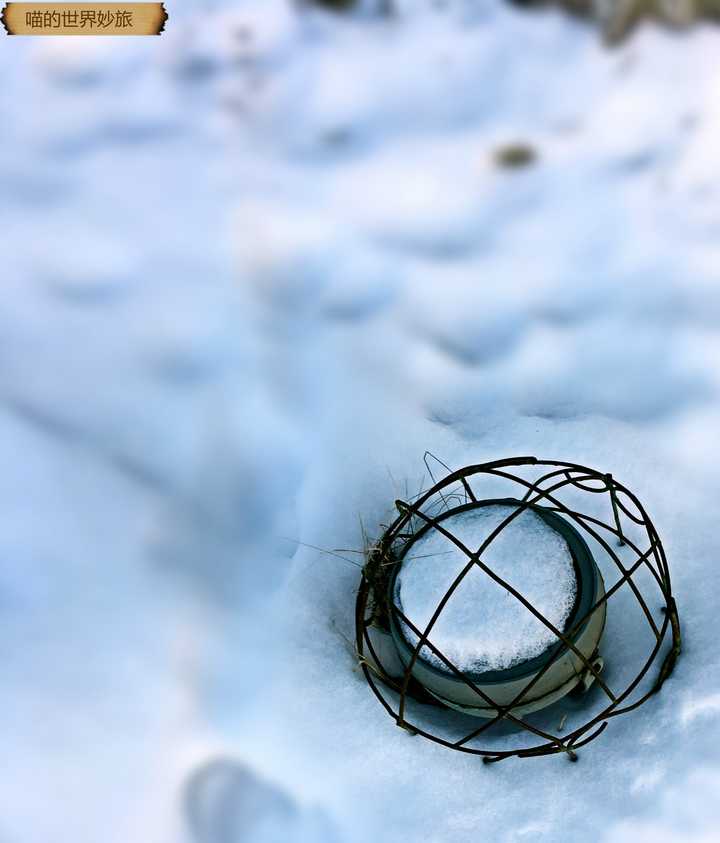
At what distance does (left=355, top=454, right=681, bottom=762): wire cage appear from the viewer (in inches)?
35.4

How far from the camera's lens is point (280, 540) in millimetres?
1218

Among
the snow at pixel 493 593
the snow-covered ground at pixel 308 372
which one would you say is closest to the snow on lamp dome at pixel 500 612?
the snow at pixel 493 593

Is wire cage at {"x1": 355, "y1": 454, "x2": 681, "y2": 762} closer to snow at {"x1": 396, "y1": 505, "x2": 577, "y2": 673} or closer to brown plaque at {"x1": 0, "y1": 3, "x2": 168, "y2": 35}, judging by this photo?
snow at {"x1": 396, "y1": 505, "x2": 577, "y2": 673}

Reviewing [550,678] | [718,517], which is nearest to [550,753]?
[550,678]

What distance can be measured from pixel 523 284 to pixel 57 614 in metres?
0.94

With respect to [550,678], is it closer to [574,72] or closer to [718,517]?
[718,517]

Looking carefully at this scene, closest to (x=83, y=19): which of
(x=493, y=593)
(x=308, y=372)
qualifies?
(x=308, y=372)

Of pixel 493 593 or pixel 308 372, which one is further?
pixel 308 372

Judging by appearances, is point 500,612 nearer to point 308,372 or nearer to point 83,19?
point 308,372

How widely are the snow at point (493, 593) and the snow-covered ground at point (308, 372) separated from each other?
192mm

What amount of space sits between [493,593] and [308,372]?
0.63m

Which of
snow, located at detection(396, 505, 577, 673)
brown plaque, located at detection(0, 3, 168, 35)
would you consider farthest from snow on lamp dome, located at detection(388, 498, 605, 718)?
brown plaque, located at detection(0, 3, 168, 35)

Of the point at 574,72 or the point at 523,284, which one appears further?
the point at 574,72

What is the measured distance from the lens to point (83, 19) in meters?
1.86
